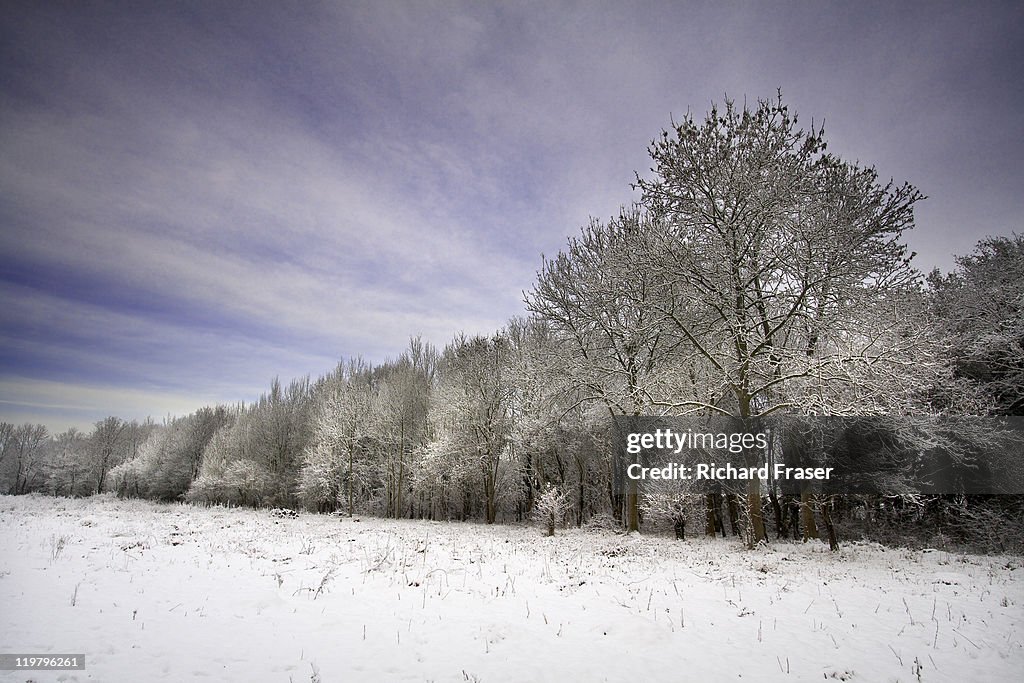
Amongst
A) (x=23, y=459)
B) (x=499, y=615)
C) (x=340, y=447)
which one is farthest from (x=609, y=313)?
(x=23, y=459)

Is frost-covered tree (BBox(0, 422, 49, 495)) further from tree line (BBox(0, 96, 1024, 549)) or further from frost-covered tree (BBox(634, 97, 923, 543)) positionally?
frost-covered tree (BBox(634, 97, 923, 543))

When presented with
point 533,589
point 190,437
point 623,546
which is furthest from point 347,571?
point 190,437

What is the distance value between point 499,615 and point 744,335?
419 inches

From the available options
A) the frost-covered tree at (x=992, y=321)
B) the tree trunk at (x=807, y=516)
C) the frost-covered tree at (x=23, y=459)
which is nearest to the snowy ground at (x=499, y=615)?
the tree trunk at (x=807, y=516)

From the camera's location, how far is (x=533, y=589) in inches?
351

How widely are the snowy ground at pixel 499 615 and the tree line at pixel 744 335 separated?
4921 millimetres

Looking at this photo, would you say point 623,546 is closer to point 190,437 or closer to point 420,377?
point 420,377

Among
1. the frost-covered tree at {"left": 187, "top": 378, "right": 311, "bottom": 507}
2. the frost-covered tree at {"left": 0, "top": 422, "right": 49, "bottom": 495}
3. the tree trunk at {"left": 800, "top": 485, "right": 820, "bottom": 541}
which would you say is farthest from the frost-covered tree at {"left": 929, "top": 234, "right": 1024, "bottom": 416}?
the frost-covered tree at {"left": 0, "top": 422, "right": 49, "bottom": 495}

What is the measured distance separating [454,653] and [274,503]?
163 feet

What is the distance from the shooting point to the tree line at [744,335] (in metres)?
13.0

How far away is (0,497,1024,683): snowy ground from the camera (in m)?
5.52

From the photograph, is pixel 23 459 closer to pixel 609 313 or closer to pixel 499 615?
pixel 609 313

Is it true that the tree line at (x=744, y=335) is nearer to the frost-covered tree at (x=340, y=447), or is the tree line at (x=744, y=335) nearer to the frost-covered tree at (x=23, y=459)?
the frost-covered tree at (x=340, y=447)

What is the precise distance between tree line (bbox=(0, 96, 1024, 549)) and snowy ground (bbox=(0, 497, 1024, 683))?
4.92 m
